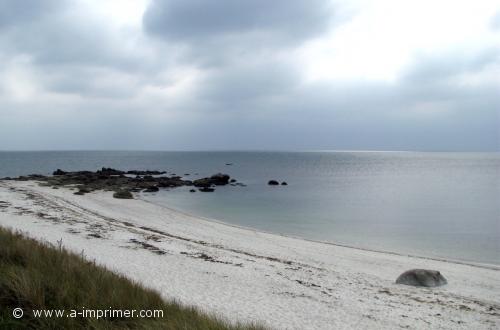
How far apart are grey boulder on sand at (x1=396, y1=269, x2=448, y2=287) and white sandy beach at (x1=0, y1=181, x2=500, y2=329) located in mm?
411

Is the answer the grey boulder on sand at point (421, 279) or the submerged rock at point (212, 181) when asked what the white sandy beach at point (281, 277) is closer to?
the grey boulder on sand at point (421, 279)

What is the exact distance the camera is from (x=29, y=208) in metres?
23.4

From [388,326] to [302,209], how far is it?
1116 inches

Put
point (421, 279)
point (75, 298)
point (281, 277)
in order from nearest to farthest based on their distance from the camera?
point (75, 298), point (281, 277), point (421, 279)

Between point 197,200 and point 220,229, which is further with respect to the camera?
point 197,200

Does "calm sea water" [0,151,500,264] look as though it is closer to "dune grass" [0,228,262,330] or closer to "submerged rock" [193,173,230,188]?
"submerged rock" [193,173,230,188]

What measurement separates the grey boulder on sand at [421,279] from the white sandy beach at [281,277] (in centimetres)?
41

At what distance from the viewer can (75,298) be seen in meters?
5.82

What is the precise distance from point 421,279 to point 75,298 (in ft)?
37.9

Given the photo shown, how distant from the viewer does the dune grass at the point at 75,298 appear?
201 inches

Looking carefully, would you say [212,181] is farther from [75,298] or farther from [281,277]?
[75,298]

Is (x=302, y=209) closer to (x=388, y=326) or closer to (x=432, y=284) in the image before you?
(x=432, y=284)

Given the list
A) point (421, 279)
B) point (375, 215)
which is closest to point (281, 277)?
point (421, 279)

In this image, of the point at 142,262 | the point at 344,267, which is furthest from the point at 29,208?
the point at 344,267
